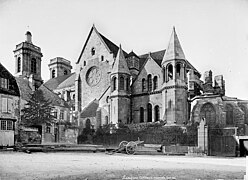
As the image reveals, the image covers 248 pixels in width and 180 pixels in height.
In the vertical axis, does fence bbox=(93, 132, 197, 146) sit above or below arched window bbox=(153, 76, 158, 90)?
below

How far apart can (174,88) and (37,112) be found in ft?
24.6

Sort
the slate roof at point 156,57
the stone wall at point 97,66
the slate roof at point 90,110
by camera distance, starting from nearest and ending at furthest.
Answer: the slate roof at point 90,110, the slate roof at point 156,57, the stone wall at point 97,66

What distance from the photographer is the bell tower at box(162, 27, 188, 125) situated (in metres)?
13.8

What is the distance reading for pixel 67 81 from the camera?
13.6 metres

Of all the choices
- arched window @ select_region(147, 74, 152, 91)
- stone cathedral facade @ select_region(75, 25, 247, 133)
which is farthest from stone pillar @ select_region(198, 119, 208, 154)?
arched window @ select_region(147, 74, 152, 91)

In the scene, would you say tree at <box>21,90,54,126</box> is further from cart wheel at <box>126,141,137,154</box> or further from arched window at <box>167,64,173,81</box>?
arched window at <box>167,64,173,81</box>

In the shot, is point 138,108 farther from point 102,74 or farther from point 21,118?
point 21,118

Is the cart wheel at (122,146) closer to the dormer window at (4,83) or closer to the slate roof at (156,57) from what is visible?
the dormer window at (4,83)

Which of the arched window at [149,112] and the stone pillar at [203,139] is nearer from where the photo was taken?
the stone pillar at [203,139]

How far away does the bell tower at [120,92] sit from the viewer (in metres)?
15.4

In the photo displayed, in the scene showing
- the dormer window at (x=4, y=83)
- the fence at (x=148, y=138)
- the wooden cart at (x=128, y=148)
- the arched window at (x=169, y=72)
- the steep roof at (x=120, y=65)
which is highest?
the steep roof at (x=120, y=65)

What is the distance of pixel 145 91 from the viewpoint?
15.4 m

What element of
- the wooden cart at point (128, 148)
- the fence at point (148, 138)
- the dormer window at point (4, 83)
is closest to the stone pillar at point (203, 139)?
the fence at point (148, 138)

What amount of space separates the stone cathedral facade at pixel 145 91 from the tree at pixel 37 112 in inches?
159
